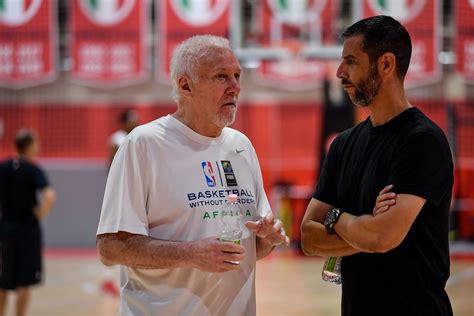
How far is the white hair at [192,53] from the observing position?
10.5 ft

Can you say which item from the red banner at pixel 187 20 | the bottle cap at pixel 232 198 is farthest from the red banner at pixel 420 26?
the bottle cap at pixel 232 198

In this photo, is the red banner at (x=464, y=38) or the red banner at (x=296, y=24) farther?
the red banner at (x=464, y=38)

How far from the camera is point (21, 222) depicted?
7.99m

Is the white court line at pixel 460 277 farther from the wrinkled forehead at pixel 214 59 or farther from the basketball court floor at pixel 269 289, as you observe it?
the wrinkled forehead at pixel 214 59

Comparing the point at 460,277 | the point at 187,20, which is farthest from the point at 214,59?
the point at 187,20

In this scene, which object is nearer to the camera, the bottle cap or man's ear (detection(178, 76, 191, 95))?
the bottle cap

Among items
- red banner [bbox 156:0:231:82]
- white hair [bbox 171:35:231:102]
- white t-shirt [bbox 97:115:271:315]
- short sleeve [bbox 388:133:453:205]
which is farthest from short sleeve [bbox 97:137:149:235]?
red banner [bbox 156:0:231:82]

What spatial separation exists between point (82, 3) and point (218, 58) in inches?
418

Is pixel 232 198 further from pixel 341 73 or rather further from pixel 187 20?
pixel 187 20

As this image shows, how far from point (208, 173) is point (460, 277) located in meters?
8.81

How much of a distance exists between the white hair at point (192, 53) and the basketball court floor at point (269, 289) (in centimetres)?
543

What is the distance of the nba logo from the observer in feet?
10.4

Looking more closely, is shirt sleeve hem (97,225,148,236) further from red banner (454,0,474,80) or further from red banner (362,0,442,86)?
red banner (454,0,474,80)

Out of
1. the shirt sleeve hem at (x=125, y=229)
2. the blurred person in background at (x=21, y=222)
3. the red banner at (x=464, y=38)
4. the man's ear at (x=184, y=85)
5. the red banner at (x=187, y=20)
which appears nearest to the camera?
the shirt sleeve hem at (x=125, y=229)
